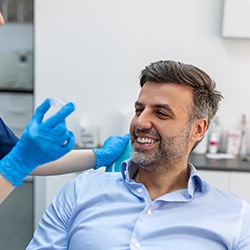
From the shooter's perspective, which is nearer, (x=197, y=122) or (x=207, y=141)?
(x=197, y=122)

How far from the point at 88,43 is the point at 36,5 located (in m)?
0.41

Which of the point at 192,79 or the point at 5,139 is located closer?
the point at 192,79

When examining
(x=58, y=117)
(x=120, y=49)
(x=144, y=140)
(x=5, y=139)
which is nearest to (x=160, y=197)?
(x=144, y=140)

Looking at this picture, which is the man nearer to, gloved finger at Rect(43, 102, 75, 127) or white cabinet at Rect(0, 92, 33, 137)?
gloved finger at Rect(43, 102, 75, 127)

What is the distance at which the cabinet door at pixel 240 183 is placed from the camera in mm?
2471

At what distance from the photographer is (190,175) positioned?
1.45 metres

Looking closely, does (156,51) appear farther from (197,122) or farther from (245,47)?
(197,122)

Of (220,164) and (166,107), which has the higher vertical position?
(166,107)

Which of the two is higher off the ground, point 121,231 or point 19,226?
point 121,231

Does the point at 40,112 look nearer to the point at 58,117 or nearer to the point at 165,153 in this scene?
the point at 58,117

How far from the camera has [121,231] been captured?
1343 millimetres

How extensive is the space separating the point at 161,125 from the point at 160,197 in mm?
240

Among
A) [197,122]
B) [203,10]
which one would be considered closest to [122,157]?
[197,122]

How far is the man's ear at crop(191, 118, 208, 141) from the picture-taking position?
1.44 metres
